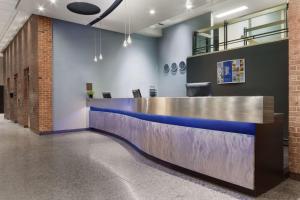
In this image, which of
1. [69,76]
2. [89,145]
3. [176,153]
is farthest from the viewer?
[69,76]

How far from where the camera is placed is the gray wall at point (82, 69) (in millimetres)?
7879

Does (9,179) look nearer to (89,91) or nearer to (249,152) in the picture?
(249,152)

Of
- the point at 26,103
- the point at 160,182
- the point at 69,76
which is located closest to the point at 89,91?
the point at 69,76

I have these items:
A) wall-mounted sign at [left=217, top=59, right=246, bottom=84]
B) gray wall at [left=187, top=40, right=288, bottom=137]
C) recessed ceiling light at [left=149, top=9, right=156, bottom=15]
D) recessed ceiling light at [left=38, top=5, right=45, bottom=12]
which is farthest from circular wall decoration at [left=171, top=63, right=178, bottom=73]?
recessed ceiling light at [left=38, top=5, right=45, bottom=12]

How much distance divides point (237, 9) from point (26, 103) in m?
9.48

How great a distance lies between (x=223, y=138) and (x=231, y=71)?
151 inches

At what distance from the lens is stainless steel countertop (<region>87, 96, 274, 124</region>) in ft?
8.80

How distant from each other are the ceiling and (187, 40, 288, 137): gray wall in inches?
68.4

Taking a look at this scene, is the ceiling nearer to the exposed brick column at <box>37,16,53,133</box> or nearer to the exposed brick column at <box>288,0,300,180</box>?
the exposed brick column at <box>37,16,53,133</box>

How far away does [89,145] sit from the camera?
5957 millimetres

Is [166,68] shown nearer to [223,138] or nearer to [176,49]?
[176,49]

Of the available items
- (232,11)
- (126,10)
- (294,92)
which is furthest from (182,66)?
(294,92)

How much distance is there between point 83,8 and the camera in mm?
6883

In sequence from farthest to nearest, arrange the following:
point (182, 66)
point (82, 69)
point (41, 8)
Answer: point (182, 66) < point (82, 69) < point (41, 8)
